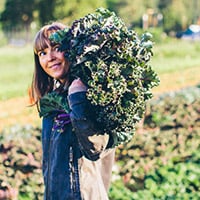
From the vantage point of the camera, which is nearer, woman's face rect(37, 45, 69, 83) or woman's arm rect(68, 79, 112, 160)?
woman's arm rect(68, 79, 112, 160)

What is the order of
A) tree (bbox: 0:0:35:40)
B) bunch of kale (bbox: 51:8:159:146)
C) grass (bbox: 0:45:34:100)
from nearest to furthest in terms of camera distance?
bunch of kale (bbox: 51:8:159:146) < grass (bbox: 0:45:34:100) < tree (bbox: 0:0:35:40)

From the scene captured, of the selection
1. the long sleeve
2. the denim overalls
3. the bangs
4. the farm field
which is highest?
the bangs

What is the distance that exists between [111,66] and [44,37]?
1.32ft

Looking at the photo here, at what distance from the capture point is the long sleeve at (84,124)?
2182 mm

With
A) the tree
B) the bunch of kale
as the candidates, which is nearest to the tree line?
the tree

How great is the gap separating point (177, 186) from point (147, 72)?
3156mm

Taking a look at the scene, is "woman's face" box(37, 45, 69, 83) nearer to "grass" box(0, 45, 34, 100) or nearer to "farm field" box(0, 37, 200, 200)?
"farm field" box(0, 37, 200, 200)

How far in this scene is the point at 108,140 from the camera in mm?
2277

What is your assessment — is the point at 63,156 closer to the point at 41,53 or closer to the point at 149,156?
the point at 41,53

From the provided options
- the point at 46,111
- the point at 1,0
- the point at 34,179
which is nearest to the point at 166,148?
the point at 34,179

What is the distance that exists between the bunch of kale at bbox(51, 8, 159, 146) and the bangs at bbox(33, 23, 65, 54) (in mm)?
150

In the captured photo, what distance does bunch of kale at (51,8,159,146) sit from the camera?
218cm

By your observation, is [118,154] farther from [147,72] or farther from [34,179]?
[147,72]

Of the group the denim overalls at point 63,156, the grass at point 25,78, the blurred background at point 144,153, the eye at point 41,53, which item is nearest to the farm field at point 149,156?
the blurred background at point 144,153
